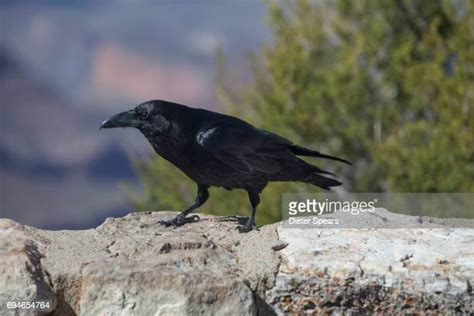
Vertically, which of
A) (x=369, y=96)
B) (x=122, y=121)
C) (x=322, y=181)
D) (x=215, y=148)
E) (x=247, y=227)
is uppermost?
(x=369, y=96)

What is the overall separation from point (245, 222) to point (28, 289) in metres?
1.27

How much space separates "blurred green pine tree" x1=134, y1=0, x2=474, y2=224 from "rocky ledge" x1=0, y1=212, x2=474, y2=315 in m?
6.39

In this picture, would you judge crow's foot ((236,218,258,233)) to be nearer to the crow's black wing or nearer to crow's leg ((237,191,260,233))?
crow's leg ((237,191,260,233))

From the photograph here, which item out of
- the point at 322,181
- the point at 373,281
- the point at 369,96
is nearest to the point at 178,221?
A: the point at 322,181

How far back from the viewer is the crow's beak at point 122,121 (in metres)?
4.23

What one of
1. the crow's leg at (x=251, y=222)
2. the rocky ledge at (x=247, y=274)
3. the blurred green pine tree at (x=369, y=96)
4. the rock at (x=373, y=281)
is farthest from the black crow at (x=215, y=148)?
the blurred green pine tree at (x=369, y=96)

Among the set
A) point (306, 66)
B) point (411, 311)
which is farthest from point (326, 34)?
point (411, 311)

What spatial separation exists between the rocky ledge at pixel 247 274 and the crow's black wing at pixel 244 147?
434 millimetres

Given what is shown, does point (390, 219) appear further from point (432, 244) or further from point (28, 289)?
point (28, 289)

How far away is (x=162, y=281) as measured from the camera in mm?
3574

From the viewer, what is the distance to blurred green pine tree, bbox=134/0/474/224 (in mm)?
10586

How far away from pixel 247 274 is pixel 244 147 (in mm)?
789

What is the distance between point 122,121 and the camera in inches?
167

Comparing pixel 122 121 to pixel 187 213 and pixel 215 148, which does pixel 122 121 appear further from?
pixel 187 213
